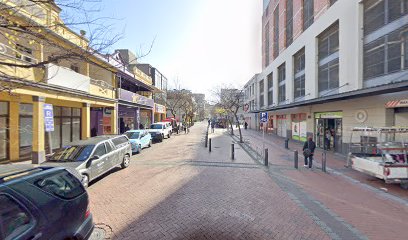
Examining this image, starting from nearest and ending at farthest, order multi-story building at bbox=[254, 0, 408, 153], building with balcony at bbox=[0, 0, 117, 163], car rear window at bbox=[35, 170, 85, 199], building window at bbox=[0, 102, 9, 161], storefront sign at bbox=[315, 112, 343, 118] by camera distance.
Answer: car rear window at bbox=[35, 170, 85, 199] → building with balcony at bbox=[0, 0, 117, 163] → multi-story building at bbox=[254, 0, 408, 153] → building window at bbox=[0, 102, 9, 161] → storefront sign at bbox=[315, 112, 343, 118]

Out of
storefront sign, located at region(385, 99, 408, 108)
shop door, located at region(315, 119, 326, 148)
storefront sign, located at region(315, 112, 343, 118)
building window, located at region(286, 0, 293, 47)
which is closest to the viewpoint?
storefront sign, located at region(385, 99, 408, 108)

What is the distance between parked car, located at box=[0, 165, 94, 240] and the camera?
2.45 metres

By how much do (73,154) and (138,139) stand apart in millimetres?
7486

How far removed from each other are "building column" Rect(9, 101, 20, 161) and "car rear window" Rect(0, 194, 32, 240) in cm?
1193

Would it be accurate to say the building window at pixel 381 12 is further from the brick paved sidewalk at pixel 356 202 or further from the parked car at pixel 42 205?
the parked car at pixel 42 205

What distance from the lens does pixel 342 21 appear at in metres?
14.3

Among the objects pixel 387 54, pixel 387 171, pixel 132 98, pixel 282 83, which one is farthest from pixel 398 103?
pixel 132 98

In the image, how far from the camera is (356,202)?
639 cm

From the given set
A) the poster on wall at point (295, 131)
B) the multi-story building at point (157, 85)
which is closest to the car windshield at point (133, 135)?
the poster on wall at point (295, 131)

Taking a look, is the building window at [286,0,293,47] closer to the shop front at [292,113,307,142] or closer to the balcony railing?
the shop front at [292,113,307,142]

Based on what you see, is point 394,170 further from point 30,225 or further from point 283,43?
point 283,43

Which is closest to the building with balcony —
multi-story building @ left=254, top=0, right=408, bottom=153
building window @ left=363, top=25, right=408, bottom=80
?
multi-story building @ left=254, top=0, right=408, bottom=153

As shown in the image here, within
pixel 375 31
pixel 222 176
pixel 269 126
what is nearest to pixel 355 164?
pixel 222 176

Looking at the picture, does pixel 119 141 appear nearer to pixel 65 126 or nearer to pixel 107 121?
pixel 65 126
